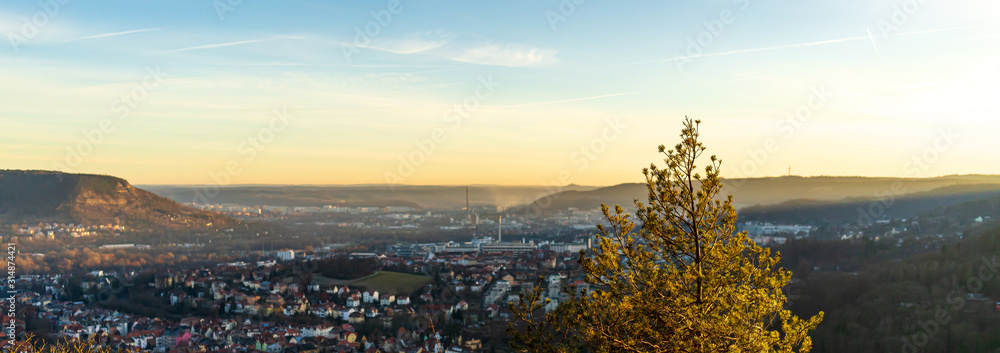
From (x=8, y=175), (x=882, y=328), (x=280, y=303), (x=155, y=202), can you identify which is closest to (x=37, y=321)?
(x=280, y=303)

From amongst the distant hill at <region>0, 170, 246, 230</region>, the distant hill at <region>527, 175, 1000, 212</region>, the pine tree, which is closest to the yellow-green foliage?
the pine tree

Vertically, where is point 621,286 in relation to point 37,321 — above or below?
above

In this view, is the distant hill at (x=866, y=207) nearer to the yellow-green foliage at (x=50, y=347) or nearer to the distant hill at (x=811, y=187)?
the distant hill at (x=811, y=187)

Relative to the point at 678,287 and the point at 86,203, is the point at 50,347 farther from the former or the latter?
the point at 86,203

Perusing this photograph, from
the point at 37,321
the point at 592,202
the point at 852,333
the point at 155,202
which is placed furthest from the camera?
the point at 592,202

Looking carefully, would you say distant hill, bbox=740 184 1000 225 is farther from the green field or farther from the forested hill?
the green field

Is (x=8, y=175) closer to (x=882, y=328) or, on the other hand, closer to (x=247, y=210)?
(x=247, y=210)

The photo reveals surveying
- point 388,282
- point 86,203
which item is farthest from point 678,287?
point 86,203
